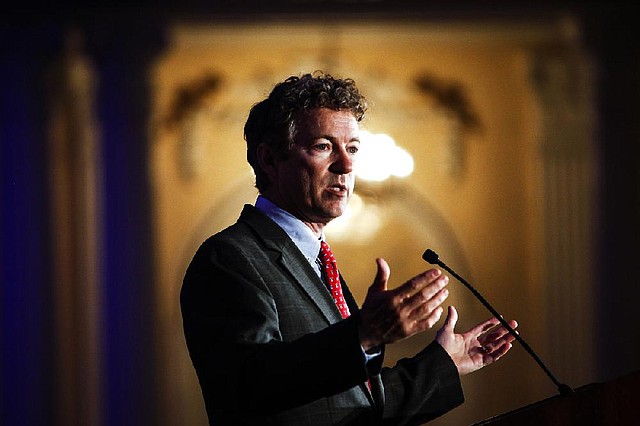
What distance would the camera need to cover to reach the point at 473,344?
1793 millimetres

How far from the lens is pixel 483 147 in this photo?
4039 millimetres

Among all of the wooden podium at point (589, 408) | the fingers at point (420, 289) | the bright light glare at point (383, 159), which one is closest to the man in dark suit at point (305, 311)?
the fingers at point (420, 289)

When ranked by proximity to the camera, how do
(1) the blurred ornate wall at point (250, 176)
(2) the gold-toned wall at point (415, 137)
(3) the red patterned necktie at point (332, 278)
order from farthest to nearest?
(2) the gold-toned wall at point (415, 137) < (1) the blurred ornate wall at point (250, 176) < (3) the red patterned necktie at point (332, 278)

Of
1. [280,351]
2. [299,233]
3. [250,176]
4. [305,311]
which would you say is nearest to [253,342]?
[280,351]

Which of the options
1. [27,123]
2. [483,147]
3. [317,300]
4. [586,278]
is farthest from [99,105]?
[317,300]

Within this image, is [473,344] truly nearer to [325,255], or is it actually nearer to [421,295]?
[325,255]

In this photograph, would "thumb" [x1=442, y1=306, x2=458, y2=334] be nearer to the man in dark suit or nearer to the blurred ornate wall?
the man in dark suit

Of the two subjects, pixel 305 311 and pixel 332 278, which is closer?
pixel 305 311

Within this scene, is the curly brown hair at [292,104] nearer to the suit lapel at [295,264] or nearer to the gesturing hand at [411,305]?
the suit lapel at [295,264]

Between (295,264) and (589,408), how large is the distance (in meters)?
0.59

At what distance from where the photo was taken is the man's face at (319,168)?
1.70 meters

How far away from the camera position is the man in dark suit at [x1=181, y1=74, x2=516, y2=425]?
4.13 ft

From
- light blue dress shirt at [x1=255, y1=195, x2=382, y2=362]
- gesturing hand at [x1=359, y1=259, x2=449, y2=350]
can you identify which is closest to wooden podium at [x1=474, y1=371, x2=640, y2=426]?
gesturing hand at [x1=359, y1=259, x2=449, y2=350]

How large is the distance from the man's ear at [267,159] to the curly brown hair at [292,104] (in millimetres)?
10
